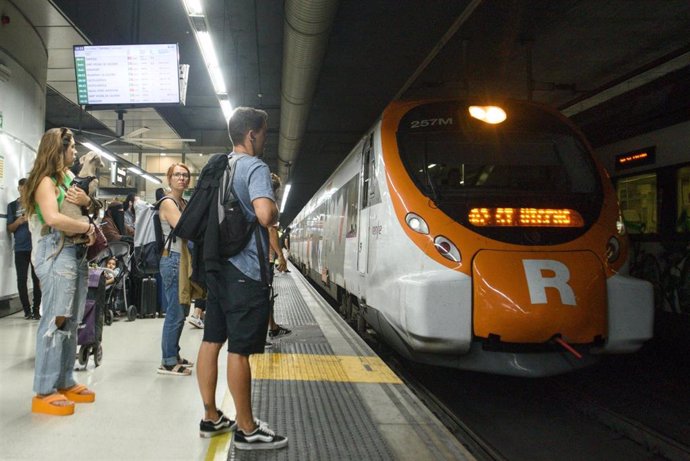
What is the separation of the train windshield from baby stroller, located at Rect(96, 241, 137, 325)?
385 cm

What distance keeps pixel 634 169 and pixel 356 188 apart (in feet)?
12.4

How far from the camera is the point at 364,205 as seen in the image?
5582 mm

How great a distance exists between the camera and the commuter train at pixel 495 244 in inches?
145

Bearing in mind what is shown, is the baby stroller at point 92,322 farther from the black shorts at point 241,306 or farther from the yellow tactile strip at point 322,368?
the black shorts at point 241,306

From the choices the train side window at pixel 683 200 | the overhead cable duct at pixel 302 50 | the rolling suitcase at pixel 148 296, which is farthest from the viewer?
the overhead cable duct at pixel 302 50

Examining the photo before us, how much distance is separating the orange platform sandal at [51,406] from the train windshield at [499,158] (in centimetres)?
281

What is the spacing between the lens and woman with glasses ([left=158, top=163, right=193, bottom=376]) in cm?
411

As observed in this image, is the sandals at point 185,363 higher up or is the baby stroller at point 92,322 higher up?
the baby stroller at point 92,322

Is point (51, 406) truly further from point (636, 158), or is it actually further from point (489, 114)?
point (636, 158)

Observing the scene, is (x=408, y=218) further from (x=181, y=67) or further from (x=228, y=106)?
(x=228, y=106)

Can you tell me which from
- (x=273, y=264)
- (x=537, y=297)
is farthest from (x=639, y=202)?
(x=273, y=264)

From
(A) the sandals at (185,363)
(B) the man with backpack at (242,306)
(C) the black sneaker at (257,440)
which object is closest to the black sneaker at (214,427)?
(B) the man with backpack at (242,306)

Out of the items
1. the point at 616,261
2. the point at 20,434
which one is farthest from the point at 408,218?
the point at 20,434

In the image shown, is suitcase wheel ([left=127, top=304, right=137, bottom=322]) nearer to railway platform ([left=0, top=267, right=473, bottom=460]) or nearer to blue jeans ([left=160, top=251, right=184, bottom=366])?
railway platform ([left=0, top=267, right=473, bottom=460])
